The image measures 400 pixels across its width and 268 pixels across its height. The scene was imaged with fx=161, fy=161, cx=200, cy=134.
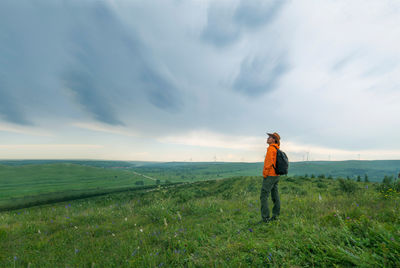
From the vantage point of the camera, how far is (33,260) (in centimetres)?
407

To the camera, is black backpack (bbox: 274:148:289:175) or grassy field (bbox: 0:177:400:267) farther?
black backpack (bbox: 274:148:289:175)

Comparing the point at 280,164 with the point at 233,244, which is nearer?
the point at 233,244

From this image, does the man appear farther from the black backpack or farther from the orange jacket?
the black backpack

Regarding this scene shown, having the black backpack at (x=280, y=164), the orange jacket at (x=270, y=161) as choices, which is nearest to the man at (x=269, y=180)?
the orange jacket at (x=270, y=161)

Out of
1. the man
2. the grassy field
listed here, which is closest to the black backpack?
the man

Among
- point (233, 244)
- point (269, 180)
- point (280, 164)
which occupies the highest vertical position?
point (280, 164)

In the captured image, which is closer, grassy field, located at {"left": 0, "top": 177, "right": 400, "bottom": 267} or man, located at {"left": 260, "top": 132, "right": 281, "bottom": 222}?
grassy field, located at {"left": 0, "top": 177, "right": 400, "bottom": 267}

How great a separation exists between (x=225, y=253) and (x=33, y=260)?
484 centimetres

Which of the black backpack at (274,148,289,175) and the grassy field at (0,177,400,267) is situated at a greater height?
the black backpack at (274,148,289,175)

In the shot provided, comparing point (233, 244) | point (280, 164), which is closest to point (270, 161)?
point (280, 164)

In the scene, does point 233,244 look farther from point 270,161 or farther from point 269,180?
point 270,161

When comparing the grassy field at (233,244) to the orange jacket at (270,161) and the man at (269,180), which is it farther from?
the orange jacket at (270,161)

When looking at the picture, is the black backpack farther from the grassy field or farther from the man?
the grassy field

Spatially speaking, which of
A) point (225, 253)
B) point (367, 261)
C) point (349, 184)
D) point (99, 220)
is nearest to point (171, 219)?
point (99, 220)
